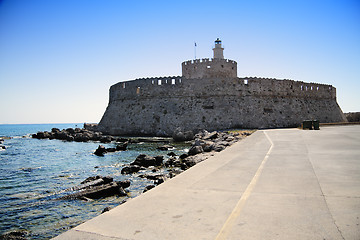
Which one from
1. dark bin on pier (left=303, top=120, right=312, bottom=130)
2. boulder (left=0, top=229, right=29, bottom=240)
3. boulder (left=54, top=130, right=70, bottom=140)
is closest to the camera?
boulder (left=0, top=229, right=29, bottom=240)

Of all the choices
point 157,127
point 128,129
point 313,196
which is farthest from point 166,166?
point 128,129

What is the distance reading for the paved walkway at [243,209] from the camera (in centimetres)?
247

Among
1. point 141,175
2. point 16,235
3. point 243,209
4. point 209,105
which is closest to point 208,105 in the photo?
point 209,105

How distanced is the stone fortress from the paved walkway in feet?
75.0

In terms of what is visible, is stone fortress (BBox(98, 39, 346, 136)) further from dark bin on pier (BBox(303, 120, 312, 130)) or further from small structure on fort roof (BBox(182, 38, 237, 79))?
dark bin on pier (BBox(303, 120, 312, 130))

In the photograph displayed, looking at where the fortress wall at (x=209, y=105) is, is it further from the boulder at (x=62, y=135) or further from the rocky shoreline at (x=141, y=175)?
the rocky shoreline at (x=141, y=175)

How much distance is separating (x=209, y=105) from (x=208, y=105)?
0.35ft

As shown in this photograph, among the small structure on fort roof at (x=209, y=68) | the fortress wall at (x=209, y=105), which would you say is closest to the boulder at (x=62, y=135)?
the fortress wall at (x=209, y=105)

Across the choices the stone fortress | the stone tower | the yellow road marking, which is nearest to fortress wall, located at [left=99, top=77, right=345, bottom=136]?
the stone fortress

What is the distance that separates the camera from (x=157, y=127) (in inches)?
1118

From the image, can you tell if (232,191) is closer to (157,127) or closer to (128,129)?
(157,127)

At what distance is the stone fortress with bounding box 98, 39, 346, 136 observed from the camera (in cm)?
2786

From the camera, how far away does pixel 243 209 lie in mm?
3033

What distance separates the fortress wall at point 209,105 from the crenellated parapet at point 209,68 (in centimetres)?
440
